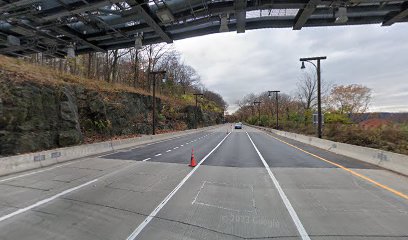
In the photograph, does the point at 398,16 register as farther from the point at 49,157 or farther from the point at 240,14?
the point at 49,157

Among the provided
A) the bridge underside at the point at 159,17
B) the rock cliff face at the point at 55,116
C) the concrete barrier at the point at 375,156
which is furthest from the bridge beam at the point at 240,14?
the rock cliff face at the point at 55,116

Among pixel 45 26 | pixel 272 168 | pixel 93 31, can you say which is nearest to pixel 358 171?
pixel 272 168

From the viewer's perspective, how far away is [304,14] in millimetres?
7059

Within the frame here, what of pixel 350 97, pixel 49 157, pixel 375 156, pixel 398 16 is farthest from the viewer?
pixel 350 97

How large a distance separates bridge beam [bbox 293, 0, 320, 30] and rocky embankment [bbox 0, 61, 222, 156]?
14.9 m

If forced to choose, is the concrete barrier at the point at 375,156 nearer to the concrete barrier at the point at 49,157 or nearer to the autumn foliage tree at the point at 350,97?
the concrete barrier at the point at 49,157

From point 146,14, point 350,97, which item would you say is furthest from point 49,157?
point 350,97

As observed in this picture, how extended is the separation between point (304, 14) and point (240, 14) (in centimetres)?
145

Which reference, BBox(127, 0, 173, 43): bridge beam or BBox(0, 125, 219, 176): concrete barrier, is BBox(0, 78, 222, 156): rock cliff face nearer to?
BBox(0, 125, 219, 176): concrete barrier

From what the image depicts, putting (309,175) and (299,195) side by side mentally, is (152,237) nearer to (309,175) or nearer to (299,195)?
(299,195)

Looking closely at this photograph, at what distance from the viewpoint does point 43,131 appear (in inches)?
747

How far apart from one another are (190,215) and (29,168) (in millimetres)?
9948

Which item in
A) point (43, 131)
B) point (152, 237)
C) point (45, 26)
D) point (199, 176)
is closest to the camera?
point (152, 237)

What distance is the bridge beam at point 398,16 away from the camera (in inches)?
Result: 271
